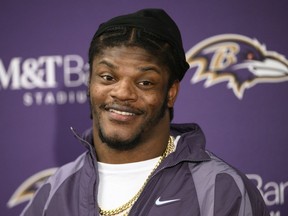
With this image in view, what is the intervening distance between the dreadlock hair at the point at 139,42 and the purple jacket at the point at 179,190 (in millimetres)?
230

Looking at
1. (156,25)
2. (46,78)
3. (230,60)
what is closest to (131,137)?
(156,25)

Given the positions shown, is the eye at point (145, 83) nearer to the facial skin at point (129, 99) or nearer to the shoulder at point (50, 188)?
the facial skin at point (129, 99)

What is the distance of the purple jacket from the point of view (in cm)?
109

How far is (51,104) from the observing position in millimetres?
1835

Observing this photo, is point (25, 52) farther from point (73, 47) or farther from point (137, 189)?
point (137, 189)

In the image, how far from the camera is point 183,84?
190 cm

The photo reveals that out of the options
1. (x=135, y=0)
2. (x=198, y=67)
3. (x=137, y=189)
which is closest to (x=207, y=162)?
(x=137, y=189)

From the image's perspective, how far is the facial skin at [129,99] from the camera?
112 centimetres

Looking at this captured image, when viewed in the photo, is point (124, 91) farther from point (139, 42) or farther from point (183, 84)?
point (183, 84)

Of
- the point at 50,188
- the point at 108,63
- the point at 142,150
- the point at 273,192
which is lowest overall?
the point at 273,192

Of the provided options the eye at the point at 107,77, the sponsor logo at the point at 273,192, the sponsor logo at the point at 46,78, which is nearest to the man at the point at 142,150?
the eye at the point at 107,77

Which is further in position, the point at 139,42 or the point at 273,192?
the point at 273,192

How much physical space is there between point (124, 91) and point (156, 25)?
0.59ft

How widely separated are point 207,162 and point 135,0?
90 cm
